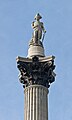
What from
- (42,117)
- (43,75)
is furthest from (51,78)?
(42,117)

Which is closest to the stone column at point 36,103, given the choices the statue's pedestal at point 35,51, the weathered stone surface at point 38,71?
the weathered stone surface at point 38,71

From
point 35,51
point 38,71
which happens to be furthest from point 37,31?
point 38,71

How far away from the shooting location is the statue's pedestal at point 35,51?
33281 mm

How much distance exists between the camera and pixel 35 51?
3356 cm

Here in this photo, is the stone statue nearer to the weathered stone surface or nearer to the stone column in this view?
the weathered stone surface

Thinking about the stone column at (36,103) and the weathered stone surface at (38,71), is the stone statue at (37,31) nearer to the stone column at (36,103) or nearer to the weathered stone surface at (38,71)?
the weathered stone surface at (38,71)

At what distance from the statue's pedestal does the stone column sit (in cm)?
232

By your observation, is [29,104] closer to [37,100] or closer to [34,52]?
[37,100]

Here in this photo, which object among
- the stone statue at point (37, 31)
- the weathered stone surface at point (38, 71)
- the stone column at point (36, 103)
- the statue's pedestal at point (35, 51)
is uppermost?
the stone statue at point (37, 31)

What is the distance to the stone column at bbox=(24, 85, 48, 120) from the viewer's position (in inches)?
1218

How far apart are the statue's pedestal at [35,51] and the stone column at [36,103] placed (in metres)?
2.32

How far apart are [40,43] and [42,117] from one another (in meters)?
5.74

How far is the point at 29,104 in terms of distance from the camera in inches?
1238

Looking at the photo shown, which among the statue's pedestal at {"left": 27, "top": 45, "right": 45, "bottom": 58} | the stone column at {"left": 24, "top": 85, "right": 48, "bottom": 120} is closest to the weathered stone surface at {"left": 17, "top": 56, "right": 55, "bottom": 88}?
the stone column at {"left": 24, "top": 85, "right": 48, "bottom": 120}
